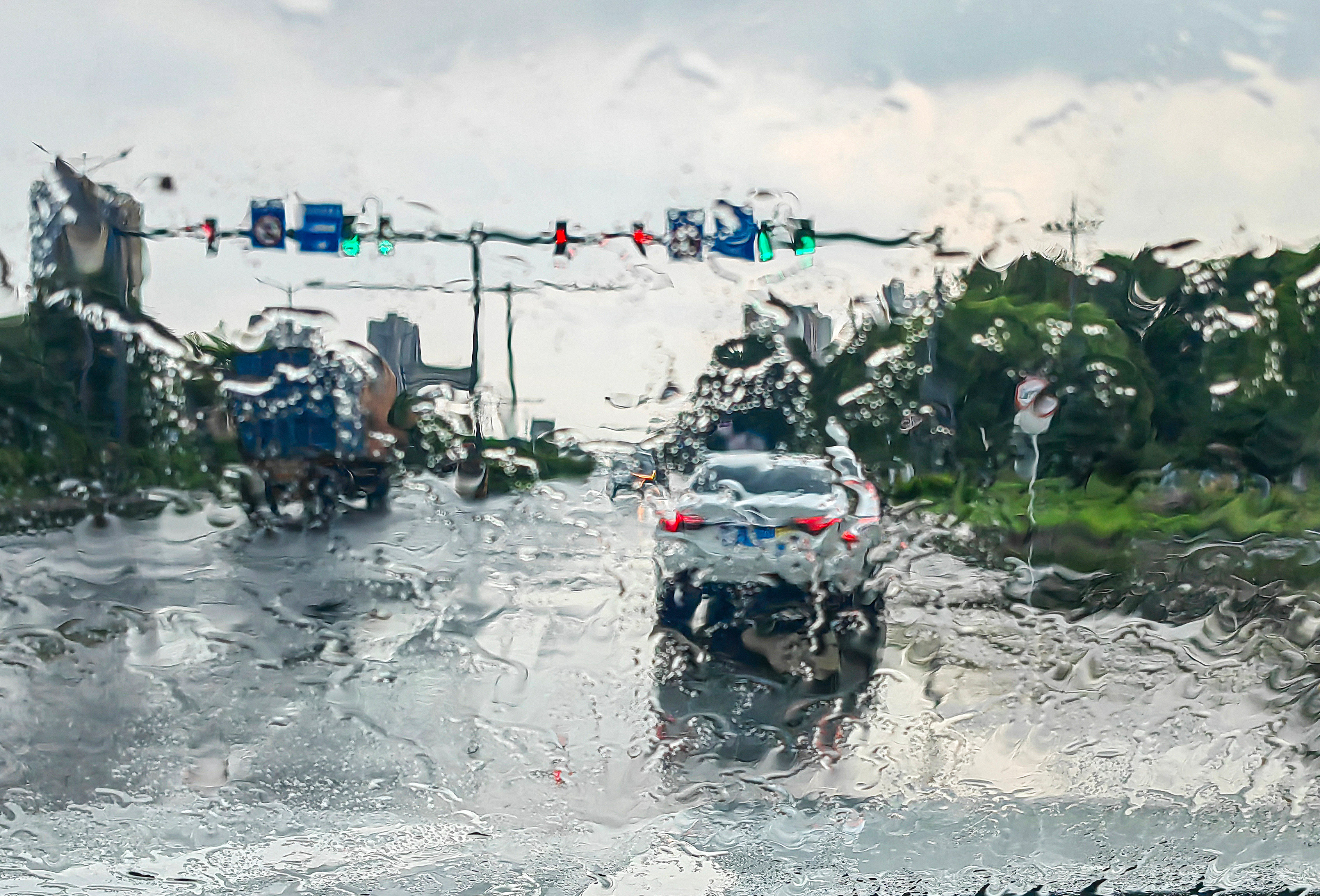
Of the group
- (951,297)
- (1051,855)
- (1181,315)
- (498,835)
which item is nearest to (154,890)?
(498,835)

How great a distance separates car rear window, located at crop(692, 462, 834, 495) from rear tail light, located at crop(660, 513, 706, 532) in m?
0.16

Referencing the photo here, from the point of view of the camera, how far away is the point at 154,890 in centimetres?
298

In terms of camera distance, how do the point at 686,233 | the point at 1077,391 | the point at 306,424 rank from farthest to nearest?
1. the point at 1077,391
2. the point at 306,424
3. the point at 686,233

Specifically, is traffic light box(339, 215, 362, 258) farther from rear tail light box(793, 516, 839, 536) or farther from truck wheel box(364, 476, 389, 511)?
rear tail light box(793, 516, 839, 536)

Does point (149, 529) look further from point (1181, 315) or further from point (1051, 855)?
point (1181, 315)

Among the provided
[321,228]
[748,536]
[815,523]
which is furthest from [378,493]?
[815,523]

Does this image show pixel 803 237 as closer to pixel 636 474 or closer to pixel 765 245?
pixel 765 245

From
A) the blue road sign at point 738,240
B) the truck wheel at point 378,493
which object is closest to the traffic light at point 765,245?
the blue road sign at point 738,240

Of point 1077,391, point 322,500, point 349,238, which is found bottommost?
point 322,500

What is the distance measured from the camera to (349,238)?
5297 millimetres

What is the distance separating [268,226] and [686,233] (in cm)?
212

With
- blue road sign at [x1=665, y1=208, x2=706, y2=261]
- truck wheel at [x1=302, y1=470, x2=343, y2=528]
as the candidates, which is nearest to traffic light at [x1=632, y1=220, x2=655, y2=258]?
blue road sign at [x1=665, y1=208, x2=706, y2=261]

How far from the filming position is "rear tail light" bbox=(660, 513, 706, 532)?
568 cm

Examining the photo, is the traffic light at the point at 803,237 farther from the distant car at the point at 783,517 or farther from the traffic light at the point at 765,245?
the distant car at the point at 783,517
